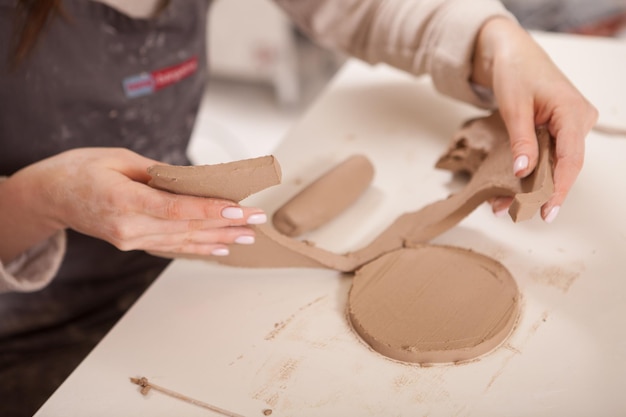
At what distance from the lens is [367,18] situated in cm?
101

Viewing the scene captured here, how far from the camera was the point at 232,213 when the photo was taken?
66 centimetres

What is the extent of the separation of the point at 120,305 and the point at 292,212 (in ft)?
1.20

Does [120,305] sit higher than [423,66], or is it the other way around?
[423,66]

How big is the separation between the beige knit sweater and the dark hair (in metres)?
0.09

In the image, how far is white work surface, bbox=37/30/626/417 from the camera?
24.5 inches

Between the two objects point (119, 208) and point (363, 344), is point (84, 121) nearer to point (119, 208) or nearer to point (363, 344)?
point (119, 208)

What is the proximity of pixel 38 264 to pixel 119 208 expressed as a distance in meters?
0.21

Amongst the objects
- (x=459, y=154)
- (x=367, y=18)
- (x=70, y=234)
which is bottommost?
(x=70, y=234)

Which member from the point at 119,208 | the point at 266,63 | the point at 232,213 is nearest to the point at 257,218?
the point at 232,213

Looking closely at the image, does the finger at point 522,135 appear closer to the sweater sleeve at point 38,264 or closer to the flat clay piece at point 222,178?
the flat clay piece at point 222,178

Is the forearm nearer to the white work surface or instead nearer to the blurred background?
the white work surface

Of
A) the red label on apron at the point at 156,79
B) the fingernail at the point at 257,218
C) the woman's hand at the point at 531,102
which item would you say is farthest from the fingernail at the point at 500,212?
the red label on apron at the point at 156,79

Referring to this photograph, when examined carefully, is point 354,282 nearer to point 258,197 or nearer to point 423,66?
point 258,197

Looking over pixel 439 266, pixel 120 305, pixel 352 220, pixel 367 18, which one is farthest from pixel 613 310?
pixel 120 305
